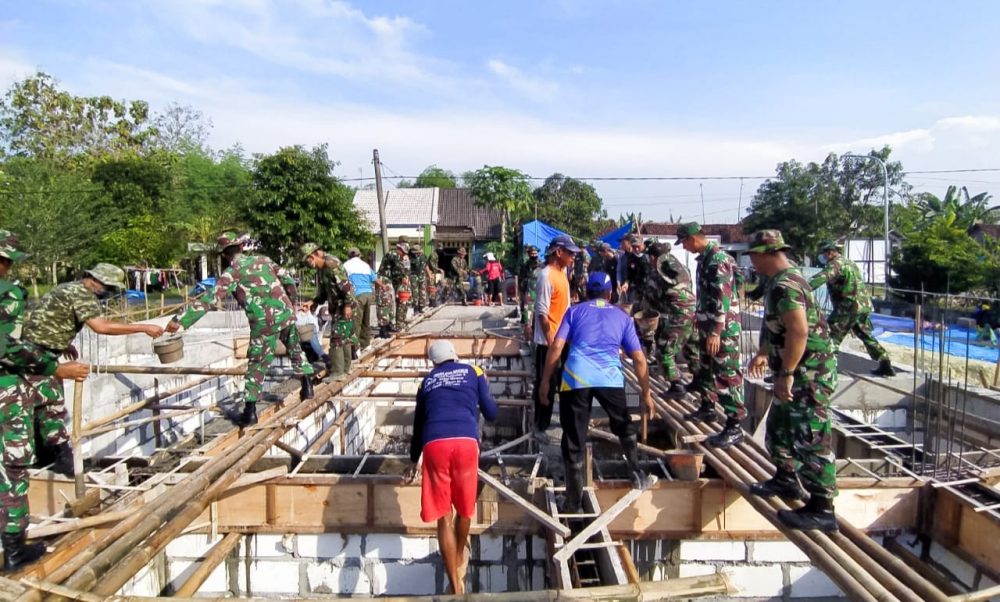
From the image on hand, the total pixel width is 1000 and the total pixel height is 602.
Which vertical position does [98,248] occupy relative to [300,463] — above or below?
above

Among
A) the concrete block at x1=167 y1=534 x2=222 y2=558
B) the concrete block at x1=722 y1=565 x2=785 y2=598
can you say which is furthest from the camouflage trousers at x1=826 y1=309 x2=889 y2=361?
the concrete block at x1=167 y1=534 x2=222 y2=558

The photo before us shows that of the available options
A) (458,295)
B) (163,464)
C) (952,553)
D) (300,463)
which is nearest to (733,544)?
(952,553)

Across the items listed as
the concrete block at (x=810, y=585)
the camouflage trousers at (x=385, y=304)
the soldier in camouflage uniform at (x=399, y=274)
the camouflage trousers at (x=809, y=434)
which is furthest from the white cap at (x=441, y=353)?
the soldier in camouflage uniform at (x=399, y=274)

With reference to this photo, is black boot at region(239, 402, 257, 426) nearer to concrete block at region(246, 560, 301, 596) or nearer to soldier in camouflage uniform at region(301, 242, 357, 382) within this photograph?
concrete block at region(246, 560, 301, 596)

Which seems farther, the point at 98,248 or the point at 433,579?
the point at 98,248

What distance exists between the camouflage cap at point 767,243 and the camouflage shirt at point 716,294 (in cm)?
112

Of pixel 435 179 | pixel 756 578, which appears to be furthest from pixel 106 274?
pixel 435 179

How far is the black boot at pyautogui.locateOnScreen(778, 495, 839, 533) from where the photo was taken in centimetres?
284

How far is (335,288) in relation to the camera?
6191 millimetres

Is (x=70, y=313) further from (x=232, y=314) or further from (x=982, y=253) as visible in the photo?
(x=982, y=253)

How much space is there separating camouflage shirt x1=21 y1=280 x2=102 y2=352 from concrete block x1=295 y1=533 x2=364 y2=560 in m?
1.93

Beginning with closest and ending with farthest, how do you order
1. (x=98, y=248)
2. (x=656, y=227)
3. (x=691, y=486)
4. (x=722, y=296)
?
(x=691, y=486), (x=722, y=296), (x=98, y=248), (x=656, y=227)

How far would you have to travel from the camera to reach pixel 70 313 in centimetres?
338

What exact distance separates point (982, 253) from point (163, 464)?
2025 cm
